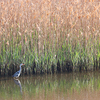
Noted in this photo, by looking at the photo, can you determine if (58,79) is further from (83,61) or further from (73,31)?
(73,31)

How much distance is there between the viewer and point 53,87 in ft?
16.2

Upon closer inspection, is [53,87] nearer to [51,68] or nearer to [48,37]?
[51,68]

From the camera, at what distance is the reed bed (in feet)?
18.3

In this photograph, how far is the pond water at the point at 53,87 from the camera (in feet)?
14.1

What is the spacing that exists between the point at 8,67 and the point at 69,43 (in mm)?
1716

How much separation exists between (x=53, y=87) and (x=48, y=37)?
1507 millimetres

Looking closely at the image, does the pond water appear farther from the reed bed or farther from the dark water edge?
the reed bed

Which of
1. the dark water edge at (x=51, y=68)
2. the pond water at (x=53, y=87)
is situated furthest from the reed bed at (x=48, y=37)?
the pond water at (x=53, y=87)

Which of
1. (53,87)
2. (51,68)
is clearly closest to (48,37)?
(51,68)

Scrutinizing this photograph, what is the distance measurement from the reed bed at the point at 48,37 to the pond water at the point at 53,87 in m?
0.27

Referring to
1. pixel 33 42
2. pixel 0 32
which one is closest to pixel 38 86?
pixel 33 42

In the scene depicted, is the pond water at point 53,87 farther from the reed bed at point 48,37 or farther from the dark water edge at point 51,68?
the reed bed at point 48,37

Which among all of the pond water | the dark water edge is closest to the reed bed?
the dark water edge

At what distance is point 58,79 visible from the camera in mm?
5473
